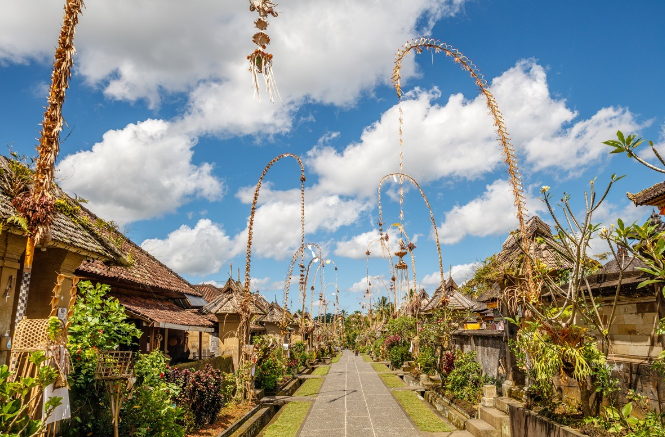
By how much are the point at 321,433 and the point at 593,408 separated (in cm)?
701

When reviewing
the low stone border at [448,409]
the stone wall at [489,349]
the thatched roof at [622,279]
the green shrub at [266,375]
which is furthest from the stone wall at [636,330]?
the green shrub at [266,375]

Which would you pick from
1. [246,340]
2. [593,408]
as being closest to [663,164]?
[593,408]

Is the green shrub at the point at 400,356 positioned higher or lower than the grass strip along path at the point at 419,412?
higher

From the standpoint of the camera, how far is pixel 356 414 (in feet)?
48.0

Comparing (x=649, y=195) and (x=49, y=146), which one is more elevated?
(x=649, y=195)

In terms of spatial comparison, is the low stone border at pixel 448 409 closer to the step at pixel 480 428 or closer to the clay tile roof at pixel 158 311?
the step at pixel 480 428

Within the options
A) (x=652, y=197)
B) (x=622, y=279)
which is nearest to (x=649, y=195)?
(x=652, y=197)

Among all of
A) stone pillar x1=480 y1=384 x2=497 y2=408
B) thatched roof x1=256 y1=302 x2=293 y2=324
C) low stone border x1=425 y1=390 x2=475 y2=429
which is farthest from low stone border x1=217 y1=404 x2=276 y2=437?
thatched roof x1=256 y1=302 x2=293 y2=324

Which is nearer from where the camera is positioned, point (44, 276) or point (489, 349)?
point (44, 276)

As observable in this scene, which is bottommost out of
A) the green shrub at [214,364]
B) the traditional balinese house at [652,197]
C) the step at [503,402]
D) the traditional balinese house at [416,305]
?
the step at [503,402]

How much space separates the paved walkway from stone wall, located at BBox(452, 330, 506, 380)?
119 inches

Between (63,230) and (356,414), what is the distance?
35.6 ft

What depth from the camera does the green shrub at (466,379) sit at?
14227mm

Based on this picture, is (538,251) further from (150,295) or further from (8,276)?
(150,295)
